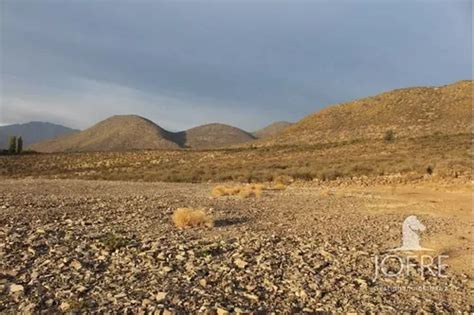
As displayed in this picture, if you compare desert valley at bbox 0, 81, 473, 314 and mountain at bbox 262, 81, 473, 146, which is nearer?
desert valley at bbox 0, 81, 473, 314

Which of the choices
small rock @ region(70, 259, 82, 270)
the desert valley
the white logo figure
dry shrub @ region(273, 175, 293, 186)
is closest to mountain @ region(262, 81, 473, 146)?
A: dry shrub @ region(273, 175, 293, 186)

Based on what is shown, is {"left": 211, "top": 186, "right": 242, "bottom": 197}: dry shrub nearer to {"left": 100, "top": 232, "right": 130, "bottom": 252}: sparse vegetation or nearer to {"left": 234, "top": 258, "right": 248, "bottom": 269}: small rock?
{"left": 100, "top": 232, "right": 130, "bottom": 252}: sparse vegetation

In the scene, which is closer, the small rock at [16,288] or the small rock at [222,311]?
the small rock at [222,311]

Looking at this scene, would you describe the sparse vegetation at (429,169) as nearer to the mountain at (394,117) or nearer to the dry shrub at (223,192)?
the dry shrub at (223,192)

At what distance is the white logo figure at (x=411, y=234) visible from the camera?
1100 centimetres

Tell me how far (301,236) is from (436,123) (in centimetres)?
7195

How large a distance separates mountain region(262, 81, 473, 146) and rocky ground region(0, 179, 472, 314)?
61342mm

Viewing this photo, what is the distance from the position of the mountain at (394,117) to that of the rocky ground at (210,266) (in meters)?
61.3

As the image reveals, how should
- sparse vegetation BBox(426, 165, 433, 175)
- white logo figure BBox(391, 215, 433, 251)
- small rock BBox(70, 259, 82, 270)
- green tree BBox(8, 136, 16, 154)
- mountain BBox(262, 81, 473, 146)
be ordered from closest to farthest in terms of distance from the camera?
1. small rock BBox(70, 259, 82, 270)
2. white logo figure BBox(391, 215, 433, 251)
3. sparse vegetation BBox(426, 165, 433, 175)
4. mountain BBox(262, 81, 473, 146)
5. green tree BBox(8, 136, 16, 154)

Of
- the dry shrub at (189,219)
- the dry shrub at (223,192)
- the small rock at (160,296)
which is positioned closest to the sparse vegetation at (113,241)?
the dry shrub at (189,219)

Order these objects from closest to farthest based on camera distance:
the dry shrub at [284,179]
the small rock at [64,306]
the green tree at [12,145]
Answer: the small rock at [64,306] → the dry shrub at [284,179] → the green tree at [12,145]

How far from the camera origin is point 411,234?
510 inches

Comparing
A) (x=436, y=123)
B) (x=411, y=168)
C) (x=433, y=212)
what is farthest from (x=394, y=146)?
(x=433, y=212)

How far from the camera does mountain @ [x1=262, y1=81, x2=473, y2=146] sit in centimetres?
7656
